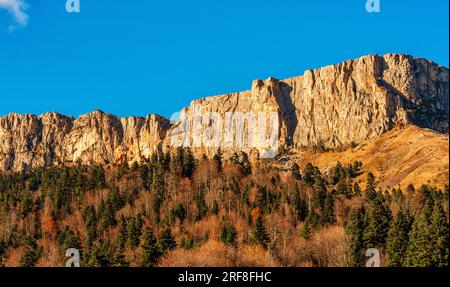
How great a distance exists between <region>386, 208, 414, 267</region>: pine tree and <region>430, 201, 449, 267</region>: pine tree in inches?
259

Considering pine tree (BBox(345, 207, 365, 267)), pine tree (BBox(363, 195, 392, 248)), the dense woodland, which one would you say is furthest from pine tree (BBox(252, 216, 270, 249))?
pine tree (BBox(363, 195, 392, 248))

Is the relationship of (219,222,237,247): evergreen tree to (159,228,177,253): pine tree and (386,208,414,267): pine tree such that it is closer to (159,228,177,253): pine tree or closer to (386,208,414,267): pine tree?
(159,228,177,253): pine tree

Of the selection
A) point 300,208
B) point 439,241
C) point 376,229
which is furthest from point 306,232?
point 439,241

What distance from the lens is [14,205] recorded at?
16488 centimetres

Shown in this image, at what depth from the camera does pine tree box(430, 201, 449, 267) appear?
67.1 m

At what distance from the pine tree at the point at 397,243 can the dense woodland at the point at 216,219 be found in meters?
0.18

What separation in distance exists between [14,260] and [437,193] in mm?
86952

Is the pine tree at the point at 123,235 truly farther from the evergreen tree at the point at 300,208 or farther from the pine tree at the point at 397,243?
the pine tree at the point at 397,243

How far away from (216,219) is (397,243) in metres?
61.1

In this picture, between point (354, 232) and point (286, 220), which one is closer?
point (354, 232)

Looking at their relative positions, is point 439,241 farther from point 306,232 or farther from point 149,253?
point 306,232

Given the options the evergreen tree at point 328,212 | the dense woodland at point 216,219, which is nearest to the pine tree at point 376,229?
the dense woodland at point 216,219

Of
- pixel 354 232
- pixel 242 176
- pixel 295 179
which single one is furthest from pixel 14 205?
pixel 354 232
